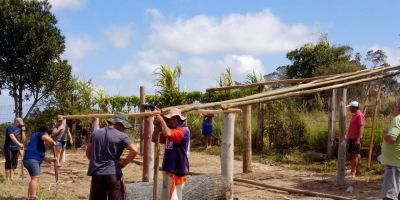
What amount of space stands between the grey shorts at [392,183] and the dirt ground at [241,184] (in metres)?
2.58

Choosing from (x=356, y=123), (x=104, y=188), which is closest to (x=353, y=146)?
(x=356, y=123)

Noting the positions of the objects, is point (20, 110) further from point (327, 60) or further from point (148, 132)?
point (327, 60)

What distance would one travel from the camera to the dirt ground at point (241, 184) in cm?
996


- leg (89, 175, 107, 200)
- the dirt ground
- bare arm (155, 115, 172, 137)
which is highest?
bare arm (155, 115, 172, 137)

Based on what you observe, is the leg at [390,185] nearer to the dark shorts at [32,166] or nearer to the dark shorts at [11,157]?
the dark shorts at [32,166]

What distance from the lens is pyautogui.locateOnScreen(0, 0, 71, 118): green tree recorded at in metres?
16.9

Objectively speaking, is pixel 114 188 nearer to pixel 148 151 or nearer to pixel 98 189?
pixel 98 189

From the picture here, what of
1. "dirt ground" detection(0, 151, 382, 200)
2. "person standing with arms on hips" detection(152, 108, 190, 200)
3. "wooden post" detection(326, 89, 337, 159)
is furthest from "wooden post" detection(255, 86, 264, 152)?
"person standing with arms on hips" detection(152, 108, 190, 200)

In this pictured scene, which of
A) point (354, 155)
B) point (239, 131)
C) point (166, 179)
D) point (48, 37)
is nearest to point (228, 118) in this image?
point (166, 179)

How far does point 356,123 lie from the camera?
1158 cm

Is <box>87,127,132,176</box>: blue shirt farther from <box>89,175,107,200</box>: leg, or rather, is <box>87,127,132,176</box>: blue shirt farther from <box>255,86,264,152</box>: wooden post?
<box>255,86,264,152</box>: wooden post

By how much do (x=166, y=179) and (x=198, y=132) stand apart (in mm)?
13679

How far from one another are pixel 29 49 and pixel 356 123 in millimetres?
10657

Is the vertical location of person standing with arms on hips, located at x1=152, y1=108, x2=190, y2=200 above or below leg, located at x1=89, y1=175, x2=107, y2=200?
above
